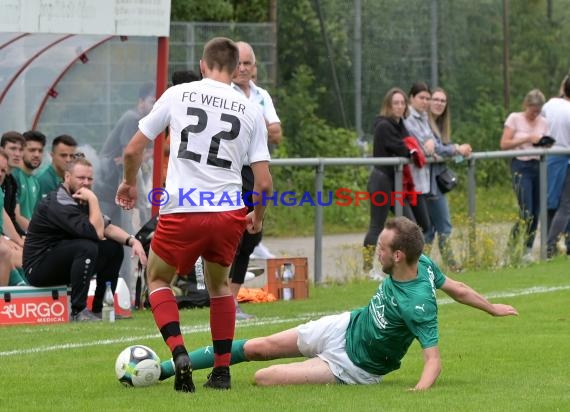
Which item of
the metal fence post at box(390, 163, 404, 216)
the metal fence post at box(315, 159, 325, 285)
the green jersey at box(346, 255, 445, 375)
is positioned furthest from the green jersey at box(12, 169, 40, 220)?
the green jersey at box(346, 255, 445, 375)

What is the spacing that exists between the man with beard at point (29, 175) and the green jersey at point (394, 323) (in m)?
6.07

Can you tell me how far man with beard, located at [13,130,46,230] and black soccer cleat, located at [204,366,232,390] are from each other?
582 cm

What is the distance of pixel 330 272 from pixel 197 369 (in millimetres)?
7662

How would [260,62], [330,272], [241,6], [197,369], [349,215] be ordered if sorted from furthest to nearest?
1. [241,6]
2. [260,62]
3. [349,215]
4. [330,272]
5. [197,369]

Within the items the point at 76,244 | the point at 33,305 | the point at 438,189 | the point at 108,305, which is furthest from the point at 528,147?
the point at 33,305

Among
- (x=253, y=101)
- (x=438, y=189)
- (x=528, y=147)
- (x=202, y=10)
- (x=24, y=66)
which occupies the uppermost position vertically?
(x=202, y=10)

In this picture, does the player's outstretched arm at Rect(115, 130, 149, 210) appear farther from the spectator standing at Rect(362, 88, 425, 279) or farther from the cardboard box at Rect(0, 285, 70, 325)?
the spectator standing at Rect(362, 88, 425, 279)

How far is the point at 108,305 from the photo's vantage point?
12.8 meters

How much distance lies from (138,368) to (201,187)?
1.14 meters

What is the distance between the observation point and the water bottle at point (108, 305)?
12773 mm

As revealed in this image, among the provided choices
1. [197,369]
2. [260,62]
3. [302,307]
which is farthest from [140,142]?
[260,62]

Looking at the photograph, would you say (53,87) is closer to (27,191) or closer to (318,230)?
(27,191)

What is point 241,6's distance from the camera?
26734 mm

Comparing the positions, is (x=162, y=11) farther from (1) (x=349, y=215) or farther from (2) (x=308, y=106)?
(2) (x=308, y=106)
